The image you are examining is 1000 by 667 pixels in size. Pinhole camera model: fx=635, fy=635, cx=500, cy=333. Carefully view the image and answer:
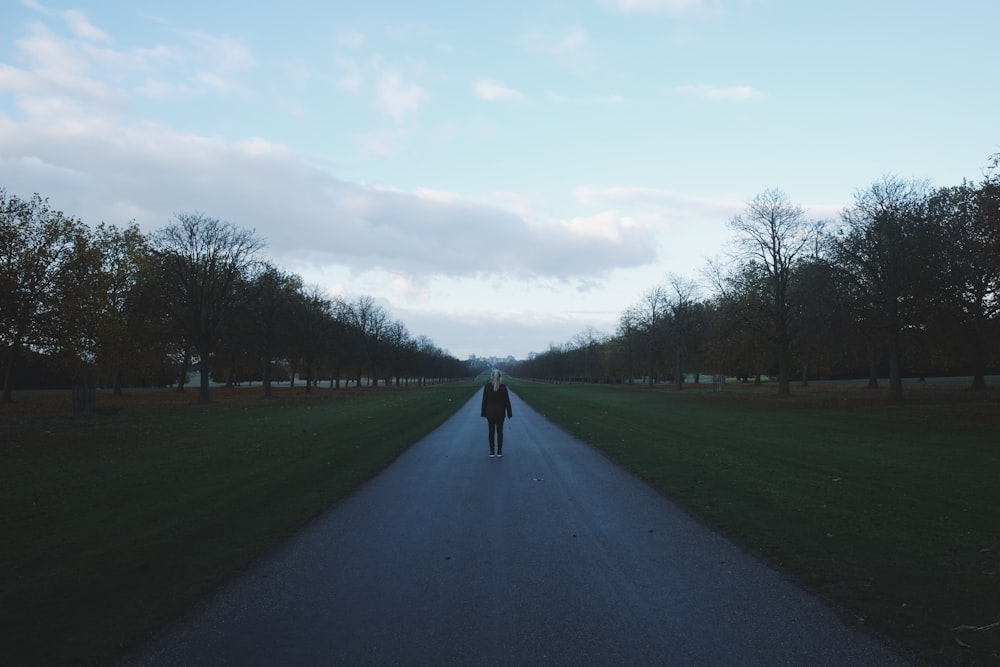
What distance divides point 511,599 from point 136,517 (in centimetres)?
600

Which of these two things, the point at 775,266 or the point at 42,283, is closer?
the point at 42,283

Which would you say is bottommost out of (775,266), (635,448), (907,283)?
(635,448)

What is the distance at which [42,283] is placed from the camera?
27609mm

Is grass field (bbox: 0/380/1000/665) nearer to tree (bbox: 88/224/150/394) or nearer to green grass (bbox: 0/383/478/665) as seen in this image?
green grass (bbox: 0/383/478/665)

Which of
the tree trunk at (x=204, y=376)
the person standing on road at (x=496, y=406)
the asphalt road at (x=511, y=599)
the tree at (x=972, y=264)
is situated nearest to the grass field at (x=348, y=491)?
the asphalt road at (x=511, y=599)

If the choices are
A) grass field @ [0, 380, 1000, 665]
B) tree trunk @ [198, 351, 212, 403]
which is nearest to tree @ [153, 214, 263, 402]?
tree trunk @ [198, 351, 212, 403]

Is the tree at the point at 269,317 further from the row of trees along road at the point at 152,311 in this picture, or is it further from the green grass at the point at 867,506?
the green grass at the point at 867,506

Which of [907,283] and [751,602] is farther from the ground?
[907,283]

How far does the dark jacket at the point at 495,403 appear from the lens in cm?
1545

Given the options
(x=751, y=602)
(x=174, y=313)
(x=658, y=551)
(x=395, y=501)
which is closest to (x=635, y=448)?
(x=395, y=501)

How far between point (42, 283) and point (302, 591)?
28.7 metres

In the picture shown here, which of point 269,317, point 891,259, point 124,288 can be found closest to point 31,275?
point 124,288

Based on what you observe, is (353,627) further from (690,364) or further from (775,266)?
(690,364)

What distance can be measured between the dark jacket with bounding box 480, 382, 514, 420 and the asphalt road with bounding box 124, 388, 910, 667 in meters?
5.76
